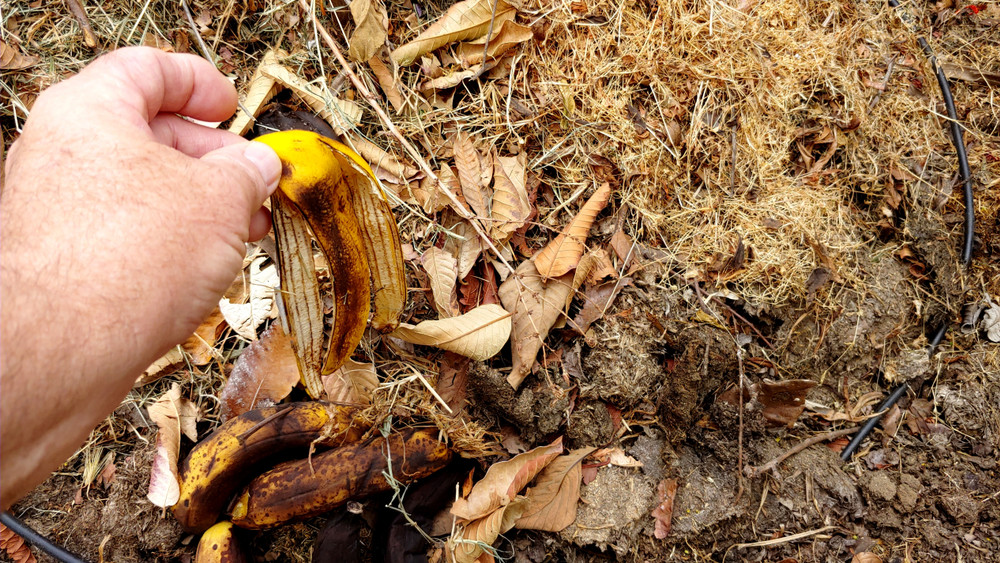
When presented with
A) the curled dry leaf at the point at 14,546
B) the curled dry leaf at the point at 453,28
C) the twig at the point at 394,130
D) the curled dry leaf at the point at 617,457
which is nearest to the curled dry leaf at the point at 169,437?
the curled dry leaf at the point at 14,546

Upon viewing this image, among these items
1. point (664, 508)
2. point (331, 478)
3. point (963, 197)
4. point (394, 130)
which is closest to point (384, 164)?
point (394, 130)

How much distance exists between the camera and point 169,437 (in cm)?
208

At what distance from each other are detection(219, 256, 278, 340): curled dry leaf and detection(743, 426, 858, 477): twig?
6.61ft

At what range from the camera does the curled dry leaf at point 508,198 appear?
231 cm

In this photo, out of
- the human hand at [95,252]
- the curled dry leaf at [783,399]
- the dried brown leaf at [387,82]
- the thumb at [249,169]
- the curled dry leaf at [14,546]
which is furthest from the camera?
the dried brown leaf at [387,82]

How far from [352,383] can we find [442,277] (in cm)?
54

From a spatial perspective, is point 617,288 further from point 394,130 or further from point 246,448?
point 246,448

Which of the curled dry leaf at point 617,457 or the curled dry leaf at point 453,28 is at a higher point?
the curled dry leaf at point 453,28

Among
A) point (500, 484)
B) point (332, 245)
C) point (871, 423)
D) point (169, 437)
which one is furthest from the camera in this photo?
point (871, 423)

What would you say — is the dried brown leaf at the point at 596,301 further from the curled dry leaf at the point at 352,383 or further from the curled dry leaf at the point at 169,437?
the curled dry leaf at the point at 169,437

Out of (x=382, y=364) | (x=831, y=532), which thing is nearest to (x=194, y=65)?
(x=382, y=364)

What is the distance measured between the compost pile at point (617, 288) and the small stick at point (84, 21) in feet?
0.05

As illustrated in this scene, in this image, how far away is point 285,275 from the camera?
1.84 m

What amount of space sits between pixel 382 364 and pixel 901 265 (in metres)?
2.42
